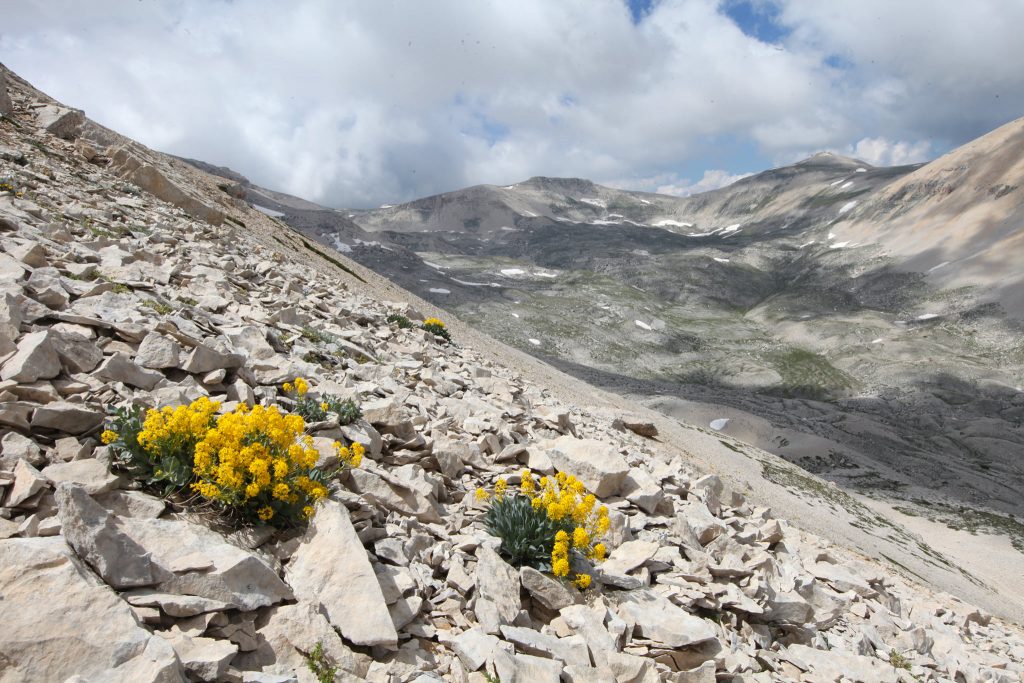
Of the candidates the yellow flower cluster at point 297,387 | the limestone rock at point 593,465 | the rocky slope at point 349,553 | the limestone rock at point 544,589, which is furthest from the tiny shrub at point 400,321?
the limestone rock at point 544,589

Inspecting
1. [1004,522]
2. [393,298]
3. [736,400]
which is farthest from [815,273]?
[393,298]

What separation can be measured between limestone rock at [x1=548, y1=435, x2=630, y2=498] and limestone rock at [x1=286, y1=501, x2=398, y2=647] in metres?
4.34

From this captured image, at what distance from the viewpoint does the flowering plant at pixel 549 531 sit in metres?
5.92

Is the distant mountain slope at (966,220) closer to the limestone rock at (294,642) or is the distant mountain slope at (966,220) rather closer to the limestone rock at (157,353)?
the limestone rock at (294,642)

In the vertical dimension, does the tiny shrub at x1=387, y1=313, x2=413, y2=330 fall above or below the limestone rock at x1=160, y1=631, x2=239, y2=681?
above

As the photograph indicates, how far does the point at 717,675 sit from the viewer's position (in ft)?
Answer: 18.0

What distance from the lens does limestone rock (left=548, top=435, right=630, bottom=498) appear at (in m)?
8.54

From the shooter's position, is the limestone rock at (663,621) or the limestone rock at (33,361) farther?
the limestone rock at (663,621)

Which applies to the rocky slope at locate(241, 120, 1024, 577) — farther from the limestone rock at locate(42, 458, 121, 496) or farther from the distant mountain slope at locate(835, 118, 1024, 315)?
the limestone rock at locate(42, 458, 121, 496)

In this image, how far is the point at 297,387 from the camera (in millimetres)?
7434

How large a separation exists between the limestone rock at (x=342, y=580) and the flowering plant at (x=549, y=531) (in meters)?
1.84

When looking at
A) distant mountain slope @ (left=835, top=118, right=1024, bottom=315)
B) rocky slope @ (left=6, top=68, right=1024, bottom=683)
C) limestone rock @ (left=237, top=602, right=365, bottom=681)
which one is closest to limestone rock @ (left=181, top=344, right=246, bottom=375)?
rocky slope @ (left=6, top=68, right=1024, bottom=683)

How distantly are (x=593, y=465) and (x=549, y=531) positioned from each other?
253 centimetres

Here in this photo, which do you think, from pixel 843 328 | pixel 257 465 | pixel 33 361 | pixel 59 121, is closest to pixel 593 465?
pixel 257 465
